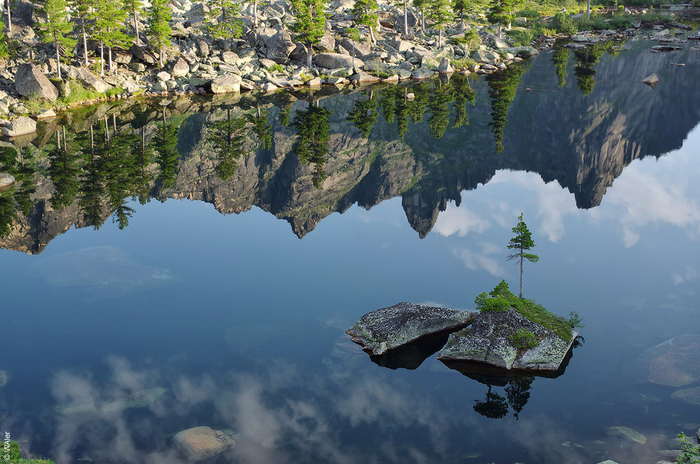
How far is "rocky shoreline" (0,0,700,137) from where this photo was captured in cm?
7725

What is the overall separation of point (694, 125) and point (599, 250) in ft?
134

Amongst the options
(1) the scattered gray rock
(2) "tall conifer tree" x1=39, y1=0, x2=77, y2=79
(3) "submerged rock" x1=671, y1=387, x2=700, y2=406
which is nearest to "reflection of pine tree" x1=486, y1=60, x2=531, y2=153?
(3) "submerged rock" x1=671, y1=387, x2=700, y2=406

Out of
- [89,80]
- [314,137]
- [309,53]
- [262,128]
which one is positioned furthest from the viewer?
[309,53]

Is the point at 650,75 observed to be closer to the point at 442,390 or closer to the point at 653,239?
the point at 653,239

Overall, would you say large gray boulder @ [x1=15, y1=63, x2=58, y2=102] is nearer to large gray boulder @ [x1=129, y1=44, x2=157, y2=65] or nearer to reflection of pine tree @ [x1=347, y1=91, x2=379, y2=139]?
large gray boulder @ [x1=129, y1=44, x2=157, y2=65]

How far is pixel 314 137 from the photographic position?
216 feet

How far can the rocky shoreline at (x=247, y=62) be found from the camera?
77250 millimetres

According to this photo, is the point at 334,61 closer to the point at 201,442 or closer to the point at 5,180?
the point at 5,180

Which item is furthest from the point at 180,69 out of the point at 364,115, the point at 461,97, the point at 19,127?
the point at 461,97

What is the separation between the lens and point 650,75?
9531cm

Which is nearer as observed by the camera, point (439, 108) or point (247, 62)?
point (439, 108)

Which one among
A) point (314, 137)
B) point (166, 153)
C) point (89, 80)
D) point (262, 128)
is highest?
point (314, 137)

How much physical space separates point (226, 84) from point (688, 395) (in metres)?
76.0

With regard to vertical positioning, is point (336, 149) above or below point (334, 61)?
below
